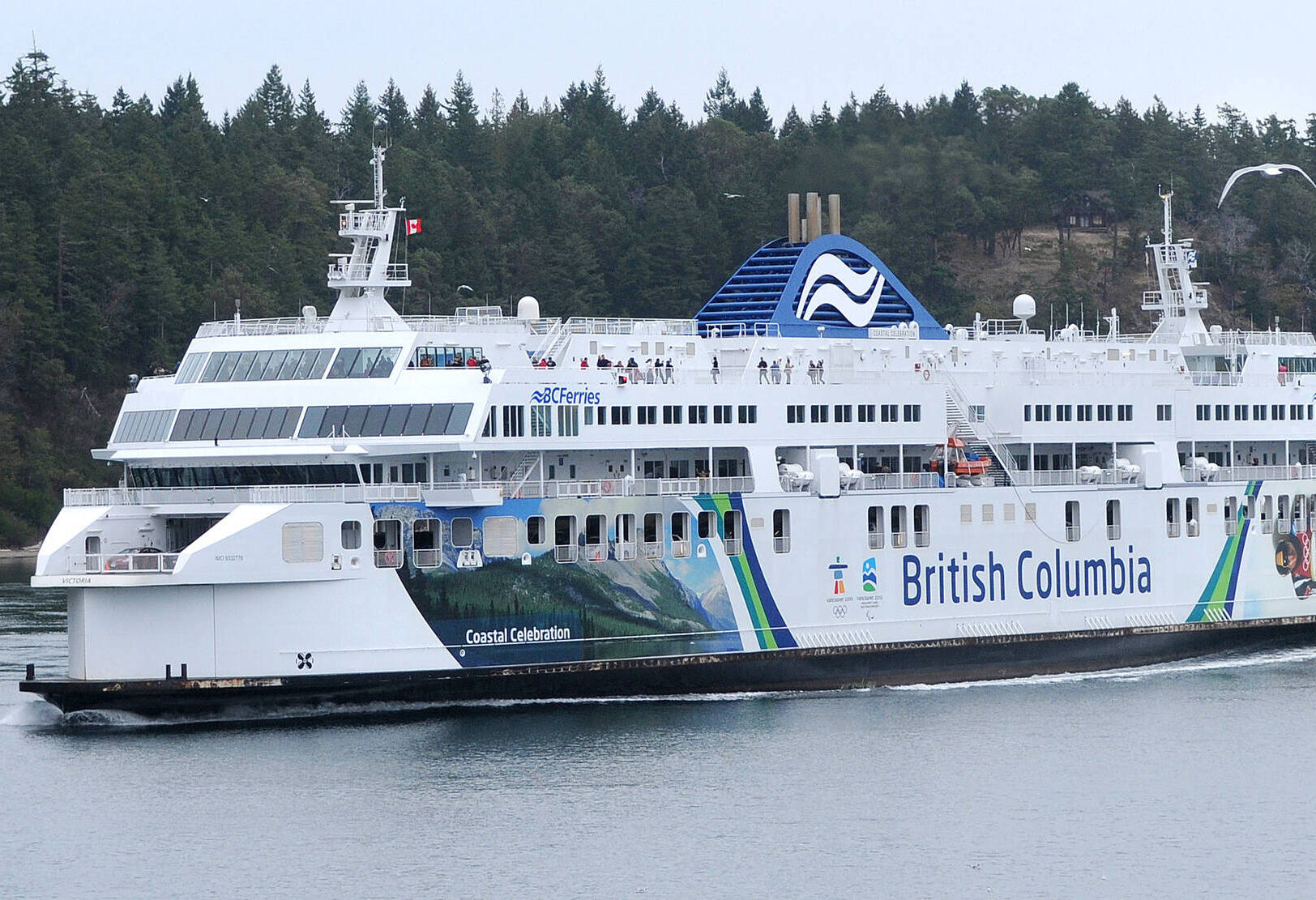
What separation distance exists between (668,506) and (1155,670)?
1379cm

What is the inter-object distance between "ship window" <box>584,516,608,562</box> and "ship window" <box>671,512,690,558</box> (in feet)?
5.06

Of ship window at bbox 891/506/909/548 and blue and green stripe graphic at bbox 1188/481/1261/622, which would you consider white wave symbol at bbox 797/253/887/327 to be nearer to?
ship window at bbox 891/506/909/548

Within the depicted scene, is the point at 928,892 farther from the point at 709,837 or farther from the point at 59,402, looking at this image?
the point at 59,402

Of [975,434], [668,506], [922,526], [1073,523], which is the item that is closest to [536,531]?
[668,506]

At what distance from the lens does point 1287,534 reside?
52750 mm

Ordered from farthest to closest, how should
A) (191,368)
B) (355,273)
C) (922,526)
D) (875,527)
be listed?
1. (922,526)
2. (875,527)
3. (355,273)
4. (191,368)

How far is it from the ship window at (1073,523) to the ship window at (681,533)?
33.6ft

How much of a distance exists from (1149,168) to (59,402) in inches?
2264

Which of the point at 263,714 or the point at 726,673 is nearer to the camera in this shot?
the point at 263,714

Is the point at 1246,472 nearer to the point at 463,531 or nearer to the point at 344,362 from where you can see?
the point at 463,531

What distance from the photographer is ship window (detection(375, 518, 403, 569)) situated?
39.4 meters

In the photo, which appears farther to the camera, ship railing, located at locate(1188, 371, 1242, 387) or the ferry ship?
ship railing, located at locate(1188, 371, 1242, 387)

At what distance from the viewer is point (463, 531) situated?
4031cm

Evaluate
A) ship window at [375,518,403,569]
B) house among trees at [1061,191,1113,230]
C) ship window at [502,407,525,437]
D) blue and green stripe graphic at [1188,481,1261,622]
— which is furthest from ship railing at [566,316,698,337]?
house among trees at [1061,191,1113,230]
